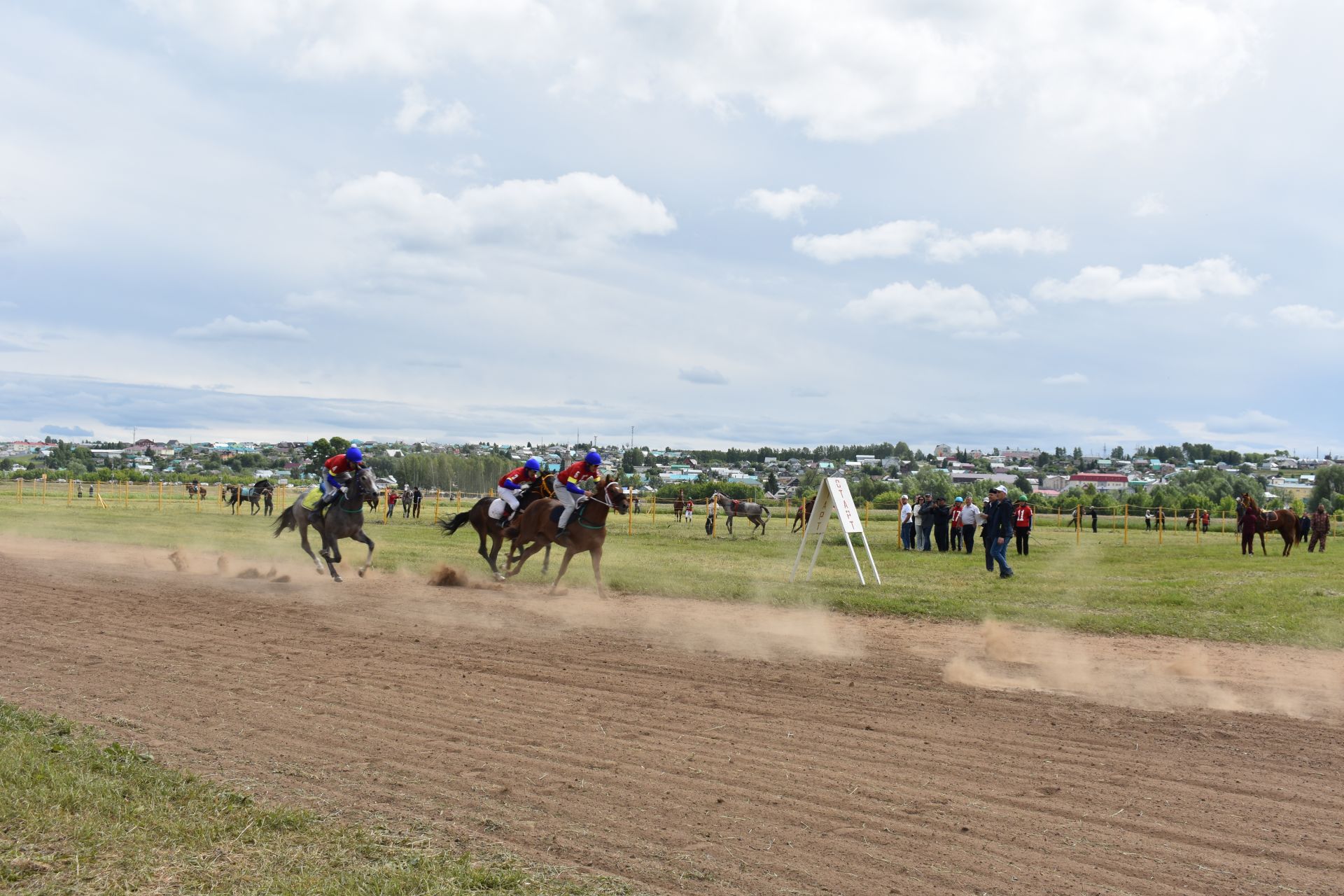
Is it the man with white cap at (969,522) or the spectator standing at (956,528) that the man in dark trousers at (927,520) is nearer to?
the spectator standing at (956,528)

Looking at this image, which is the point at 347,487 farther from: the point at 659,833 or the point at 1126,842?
the point at 1126,842

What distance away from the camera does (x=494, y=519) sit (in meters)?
19.8

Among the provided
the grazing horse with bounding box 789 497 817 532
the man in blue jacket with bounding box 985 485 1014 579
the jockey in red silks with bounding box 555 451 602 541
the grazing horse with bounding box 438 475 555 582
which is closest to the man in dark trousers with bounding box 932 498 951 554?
the grazing horse with bounding box 789 497 817 532

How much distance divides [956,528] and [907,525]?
1765 mm

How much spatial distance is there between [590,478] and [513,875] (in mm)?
12861

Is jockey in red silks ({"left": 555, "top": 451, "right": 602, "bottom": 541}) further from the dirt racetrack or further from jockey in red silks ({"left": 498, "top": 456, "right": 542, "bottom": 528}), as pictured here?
the dirt racetrack

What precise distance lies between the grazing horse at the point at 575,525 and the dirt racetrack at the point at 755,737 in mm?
2556

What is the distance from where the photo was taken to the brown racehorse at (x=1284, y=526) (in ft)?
101

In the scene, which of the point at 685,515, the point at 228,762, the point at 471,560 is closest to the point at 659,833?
the point at 228,762

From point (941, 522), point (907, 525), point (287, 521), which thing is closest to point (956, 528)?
point (941, 522)

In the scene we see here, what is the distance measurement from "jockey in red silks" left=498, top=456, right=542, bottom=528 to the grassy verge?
12.4 metres

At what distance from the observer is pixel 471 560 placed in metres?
23.3

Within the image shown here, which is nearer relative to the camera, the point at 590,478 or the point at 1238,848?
the point at 1238,848

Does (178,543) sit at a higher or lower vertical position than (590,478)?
lower
